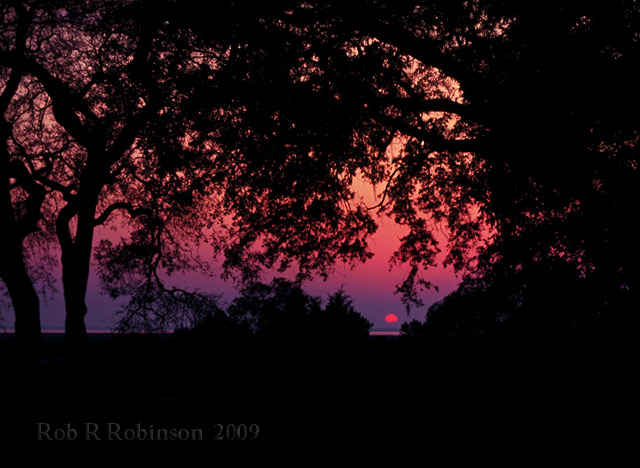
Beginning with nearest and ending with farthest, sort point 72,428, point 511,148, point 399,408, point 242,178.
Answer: point 72,428, point 399,408, point 511,148, point 242,178

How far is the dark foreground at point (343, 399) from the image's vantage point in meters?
8.09

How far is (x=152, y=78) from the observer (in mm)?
12164

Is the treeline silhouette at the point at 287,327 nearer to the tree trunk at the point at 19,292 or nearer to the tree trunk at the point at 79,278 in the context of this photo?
the tree trunk at the point at 79,278

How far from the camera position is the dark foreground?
8.09m

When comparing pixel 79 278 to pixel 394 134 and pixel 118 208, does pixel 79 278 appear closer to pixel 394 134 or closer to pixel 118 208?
pixel 118 208

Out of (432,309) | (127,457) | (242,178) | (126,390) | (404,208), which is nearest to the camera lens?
(127,457)

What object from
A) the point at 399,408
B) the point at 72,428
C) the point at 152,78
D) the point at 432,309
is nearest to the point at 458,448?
the point at 399,408

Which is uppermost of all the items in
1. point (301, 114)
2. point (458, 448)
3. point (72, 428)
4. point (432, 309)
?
point (301, 114)

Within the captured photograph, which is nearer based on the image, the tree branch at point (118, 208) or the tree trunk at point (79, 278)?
the tree trunk at point (79, 278)

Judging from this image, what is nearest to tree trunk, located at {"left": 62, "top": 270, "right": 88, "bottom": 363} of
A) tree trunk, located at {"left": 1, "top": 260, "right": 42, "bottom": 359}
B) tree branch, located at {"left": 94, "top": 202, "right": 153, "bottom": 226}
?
tree trunk, located at {"left": 1, "top": 260, "right": 42, "bottom": 359}

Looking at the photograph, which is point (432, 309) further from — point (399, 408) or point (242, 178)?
point (399, 408)

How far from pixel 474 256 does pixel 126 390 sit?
1170 centimetres

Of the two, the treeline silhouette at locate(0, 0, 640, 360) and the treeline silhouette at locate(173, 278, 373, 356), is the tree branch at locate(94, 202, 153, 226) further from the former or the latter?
the treeline silhouette at locate(173, 278, 373, 356)

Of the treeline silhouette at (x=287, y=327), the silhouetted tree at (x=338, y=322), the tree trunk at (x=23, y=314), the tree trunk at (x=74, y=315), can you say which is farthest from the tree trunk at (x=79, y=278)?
the silhouetted tree at (x=338, y=322)
